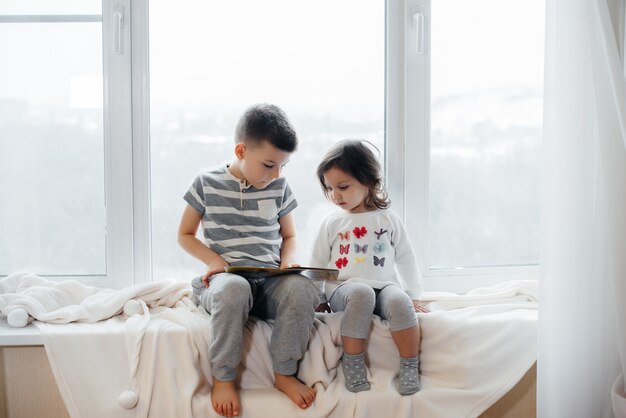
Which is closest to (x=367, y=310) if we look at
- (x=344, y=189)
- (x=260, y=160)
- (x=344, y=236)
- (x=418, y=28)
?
(x=344, y=236)

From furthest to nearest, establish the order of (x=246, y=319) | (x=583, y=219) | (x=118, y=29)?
(x=118, y=29) → (x=246, y=319) → (x=583, y=219)

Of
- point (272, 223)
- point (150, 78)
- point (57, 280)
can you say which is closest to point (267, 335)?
point (272, 223)

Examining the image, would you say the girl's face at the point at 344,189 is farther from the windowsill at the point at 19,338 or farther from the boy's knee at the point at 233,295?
the windowsill at the point at 19,338

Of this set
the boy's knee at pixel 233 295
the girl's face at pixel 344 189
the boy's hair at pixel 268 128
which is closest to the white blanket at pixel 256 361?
the boy's knee at pixel 233 295

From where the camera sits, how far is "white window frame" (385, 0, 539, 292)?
2.18 meters

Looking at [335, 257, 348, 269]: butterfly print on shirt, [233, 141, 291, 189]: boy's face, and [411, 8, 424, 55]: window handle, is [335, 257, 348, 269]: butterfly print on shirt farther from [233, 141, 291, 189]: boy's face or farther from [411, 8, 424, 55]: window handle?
[411, 8, 424, 55]: window handle

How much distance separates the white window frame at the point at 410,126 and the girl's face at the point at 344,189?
0.22m

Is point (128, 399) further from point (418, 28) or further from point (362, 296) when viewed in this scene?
point (418, 28)

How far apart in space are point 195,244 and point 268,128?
39cm

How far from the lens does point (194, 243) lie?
1994mm

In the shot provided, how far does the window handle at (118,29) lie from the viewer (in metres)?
2.11

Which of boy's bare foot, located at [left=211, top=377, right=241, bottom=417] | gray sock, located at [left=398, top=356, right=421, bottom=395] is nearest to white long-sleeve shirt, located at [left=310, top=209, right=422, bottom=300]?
gray sock, located at [left=398, top=356, right=421, bottom=395]

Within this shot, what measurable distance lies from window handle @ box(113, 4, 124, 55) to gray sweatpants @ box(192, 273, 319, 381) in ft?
2.59

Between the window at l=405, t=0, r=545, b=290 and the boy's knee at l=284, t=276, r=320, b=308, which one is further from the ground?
the window at l=405, t=0, r=545, b=290
